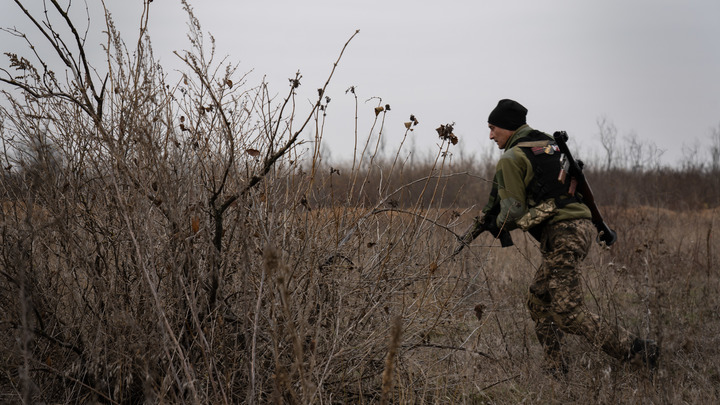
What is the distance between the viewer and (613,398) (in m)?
2.83

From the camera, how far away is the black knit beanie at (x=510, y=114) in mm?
4195

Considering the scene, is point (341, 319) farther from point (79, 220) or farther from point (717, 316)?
point (717, 316)

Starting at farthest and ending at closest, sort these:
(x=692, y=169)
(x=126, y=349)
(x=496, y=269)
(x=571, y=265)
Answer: (x=692, y=169), (x=496, y=269), (x=571, y=265), (x=126, y=349)

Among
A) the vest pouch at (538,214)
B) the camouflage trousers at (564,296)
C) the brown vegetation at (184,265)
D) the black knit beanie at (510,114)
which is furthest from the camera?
the black knit beanie at (510,114)

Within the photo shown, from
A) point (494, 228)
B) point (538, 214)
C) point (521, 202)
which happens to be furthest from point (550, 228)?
point (494, 228)

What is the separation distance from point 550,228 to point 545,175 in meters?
0.35

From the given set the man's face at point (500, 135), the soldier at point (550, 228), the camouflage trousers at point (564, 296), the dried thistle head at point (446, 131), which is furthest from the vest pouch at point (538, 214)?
the dried thistle head at point (446, 131)

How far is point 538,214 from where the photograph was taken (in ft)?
12.8

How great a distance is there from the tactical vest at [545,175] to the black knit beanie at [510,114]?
0.28 meters

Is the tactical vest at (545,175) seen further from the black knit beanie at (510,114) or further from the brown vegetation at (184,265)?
the brown vegetation at (184,265)

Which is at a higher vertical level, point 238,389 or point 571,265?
point 571,265

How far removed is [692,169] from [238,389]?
26831 mm

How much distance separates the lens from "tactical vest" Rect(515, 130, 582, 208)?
12.8 feet

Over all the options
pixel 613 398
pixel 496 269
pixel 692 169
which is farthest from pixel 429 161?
pixel 613 398
